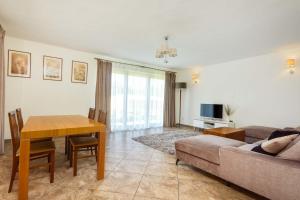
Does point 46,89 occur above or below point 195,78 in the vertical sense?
below

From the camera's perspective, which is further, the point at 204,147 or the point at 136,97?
the point at 136,97

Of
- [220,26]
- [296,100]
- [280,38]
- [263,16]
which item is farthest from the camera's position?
[296,100]

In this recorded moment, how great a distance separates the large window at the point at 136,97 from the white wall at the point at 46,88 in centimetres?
79

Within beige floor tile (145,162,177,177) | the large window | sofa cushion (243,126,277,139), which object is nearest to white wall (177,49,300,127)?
sofa cushion (243,126,277,139)

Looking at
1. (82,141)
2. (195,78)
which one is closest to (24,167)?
(82,141)

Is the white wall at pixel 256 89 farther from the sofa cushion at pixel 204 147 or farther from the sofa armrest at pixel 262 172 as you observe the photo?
the sofa armrest at pixel 262 172

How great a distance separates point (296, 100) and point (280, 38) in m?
1.60

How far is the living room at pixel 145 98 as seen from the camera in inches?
78.0

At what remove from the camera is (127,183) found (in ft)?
7.27

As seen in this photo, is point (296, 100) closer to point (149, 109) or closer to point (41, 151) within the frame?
point (149, 109)

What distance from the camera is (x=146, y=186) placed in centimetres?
216

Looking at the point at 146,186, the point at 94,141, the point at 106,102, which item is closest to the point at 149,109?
the point at 106,102

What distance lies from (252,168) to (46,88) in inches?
182

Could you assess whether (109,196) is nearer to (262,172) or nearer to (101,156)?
(101,156)
